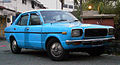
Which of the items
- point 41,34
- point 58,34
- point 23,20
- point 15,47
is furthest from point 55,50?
point 15,47

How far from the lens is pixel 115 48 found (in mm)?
8484

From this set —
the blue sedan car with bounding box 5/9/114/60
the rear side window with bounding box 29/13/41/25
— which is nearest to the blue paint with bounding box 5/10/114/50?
the blue sedan car with bounding box 5/9/114/60

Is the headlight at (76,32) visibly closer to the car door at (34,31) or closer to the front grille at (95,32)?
the front grille at (95,32)

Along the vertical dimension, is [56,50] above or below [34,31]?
below

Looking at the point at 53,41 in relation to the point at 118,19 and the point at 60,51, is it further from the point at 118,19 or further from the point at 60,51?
the point at 118,19

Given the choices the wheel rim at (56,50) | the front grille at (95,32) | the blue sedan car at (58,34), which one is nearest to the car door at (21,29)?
the blue sedan car at (58,34)

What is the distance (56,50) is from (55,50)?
0.14 feet

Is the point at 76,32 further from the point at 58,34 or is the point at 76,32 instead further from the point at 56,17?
the point at 56,17

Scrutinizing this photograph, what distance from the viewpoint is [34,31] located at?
24.6 feet

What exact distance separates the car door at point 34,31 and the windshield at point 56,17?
247 mm

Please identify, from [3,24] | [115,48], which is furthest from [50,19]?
[3,24]

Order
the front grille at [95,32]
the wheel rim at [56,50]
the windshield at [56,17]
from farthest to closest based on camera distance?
1. the windshield at [56,17]
2. the wheel rim at [56,50]
3. the front grille at [95,32]

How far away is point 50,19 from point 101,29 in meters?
1.76

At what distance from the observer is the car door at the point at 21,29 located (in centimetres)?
816
